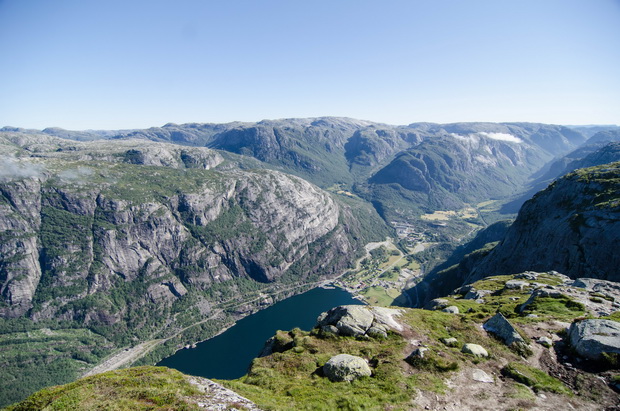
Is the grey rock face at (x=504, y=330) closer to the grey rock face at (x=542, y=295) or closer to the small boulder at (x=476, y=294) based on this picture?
the grey rock face at (x=542, y=295)

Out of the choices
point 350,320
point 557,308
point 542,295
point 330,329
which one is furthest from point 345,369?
point 542,295

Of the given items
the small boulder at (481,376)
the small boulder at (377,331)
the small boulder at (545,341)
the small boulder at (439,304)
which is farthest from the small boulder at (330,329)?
the small boulder at (439,304)

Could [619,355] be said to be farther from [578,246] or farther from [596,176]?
[596,176]

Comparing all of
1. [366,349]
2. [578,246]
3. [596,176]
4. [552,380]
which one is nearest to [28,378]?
[366,349]

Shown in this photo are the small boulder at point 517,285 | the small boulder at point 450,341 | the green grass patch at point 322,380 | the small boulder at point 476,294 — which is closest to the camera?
the green grass patch at point 322,380

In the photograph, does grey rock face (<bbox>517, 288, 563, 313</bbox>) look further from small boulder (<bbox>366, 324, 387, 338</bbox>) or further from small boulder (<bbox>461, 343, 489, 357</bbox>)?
small boulder (<bbox>366, 324, 387, 338</bbox>)

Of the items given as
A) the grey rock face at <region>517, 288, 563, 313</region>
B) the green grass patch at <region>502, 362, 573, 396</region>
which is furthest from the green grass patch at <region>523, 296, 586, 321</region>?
the green grass patch at <region>502, 362, 573, 396</region>
